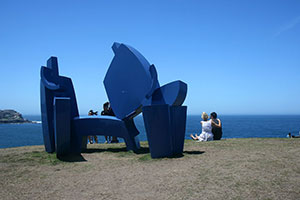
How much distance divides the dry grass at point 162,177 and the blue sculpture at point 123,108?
793 mm

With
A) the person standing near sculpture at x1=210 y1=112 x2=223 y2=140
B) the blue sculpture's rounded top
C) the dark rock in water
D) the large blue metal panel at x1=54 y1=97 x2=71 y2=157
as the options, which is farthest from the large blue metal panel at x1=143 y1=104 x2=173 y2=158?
the dark rock in water

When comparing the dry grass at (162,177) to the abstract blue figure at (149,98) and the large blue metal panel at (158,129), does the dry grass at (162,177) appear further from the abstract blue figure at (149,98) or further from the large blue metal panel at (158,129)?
the abstract blue figure at (149,98)

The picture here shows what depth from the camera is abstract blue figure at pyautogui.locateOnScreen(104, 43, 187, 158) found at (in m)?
8.10

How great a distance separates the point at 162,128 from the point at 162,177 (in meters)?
2.38

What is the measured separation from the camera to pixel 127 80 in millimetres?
9883

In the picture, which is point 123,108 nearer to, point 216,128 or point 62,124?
point 62,124

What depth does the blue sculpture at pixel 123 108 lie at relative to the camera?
8180mm

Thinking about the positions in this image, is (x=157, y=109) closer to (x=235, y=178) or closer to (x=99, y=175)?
(x=99, y=175)

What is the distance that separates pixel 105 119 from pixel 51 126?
202cm

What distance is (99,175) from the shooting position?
6445mm

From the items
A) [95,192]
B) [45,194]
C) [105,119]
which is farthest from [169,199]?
[105,119]

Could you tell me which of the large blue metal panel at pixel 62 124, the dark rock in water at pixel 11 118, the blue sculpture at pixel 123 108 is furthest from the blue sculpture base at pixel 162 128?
the dark rock in water at pixel 11 118

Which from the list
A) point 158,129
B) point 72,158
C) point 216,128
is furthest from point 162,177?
point 216,128

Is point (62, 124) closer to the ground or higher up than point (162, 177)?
higher up
